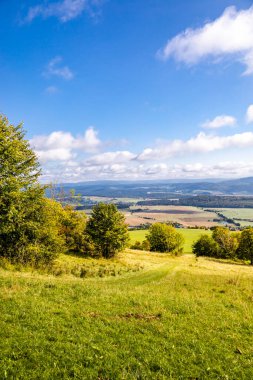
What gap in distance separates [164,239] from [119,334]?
95.7m

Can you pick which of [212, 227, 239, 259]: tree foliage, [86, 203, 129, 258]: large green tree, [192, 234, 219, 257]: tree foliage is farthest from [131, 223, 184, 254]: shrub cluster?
[86, 203, 129, 258]: large green tree

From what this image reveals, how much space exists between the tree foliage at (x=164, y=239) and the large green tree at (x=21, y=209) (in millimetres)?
71396

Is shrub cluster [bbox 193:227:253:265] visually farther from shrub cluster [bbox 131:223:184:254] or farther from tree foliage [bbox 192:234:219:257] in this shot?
shrub cluster [bbox 131:223:184:254]

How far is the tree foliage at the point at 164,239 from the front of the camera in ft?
345

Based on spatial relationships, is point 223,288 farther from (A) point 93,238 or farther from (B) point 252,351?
(A) point 93,238

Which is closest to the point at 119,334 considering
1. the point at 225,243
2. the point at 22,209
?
the point at 22,209

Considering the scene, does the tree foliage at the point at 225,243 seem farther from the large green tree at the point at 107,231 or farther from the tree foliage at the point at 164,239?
the large green tree at the point at 107,231

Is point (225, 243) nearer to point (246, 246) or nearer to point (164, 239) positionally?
point (246, 246)

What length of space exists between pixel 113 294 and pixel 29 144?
24331mm

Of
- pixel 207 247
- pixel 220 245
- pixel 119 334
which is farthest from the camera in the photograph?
pixel 207 247

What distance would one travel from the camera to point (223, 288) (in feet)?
72.4

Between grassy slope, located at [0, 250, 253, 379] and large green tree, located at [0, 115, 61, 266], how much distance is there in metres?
13.9

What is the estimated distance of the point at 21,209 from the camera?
108 feet

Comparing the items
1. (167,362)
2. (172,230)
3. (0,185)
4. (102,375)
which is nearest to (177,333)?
(167,362)
